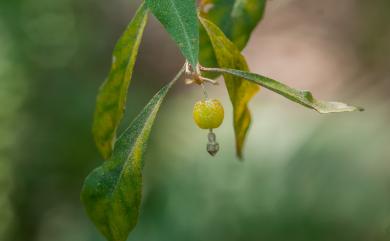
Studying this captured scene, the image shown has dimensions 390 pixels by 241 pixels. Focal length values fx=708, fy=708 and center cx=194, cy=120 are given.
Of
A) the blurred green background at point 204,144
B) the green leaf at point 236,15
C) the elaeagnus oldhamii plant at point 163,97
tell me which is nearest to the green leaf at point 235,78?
the elaeagnus oldhamii plant at point 163,97

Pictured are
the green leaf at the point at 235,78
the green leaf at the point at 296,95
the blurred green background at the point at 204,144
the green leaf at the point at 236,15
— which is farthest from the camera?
the blurred green background at the point at 204,144

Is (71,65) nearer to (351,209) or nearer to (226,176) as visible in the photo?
(226,176)

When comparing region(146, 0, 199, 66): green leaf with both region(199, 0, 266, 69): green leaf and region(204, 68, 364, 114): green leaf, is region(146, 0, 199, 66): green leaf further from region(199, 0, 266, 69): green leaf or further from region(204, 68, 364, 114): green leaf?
region(199, 0, 266, 69): green leaf

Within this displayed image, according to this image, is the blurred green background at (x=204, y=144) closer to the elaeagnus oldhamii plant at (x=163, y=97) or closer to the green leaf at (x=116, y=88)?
the elaeagnus oldhamii plant at (x=163, y=97)

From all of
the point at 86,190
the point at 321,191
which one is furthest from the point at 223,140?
the point at 86,190

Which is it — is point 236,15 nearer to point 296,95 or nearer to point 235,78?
point 235,78

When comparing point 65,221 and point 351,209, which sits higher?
point 351,209

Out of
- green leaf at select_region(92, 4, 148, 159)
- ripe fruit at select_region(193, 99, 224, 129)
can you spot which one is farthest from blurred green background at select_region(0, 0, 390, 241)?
ripe fruit at select_region(193, 99, 224, 129)
